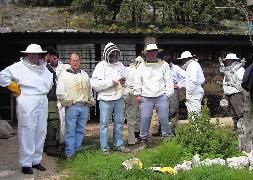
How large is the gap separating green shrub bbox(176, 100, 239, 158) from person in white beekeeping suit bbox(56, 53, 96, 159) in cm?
183

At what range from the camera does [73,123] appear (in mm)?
8766

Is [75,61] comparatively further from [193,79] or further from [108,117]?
[193,79]

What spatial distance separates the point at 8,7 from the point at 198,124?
16.3 meters

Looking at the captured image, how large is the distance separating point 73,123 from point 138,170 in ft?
7.40

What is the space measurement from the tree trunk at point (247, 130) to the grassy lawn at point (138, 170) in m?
0.98

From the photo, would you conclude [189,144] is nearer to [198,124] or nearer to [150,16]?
[198,124]

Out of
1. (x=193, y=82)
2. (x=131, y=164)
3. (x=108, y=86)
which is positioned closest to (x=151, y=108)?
(x=108, y=86)

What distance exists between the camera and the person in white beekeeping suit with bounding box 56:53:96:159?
28.4ft

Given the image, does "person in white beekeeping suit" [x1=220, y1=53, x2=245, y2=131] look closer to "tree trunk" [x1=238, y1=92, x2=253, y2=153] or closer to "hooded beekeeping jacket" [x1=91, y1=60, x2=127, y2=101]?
"tree trunk" [x1=238, y1=92, x2=253, y2=153]

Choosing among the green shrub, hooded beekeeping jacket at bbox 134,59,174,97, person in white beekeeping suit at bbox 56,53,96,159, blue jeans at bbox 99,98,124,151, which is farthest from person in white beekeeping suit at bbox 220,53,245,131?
person in white beekeeping suit at bbox 56,53,96,159

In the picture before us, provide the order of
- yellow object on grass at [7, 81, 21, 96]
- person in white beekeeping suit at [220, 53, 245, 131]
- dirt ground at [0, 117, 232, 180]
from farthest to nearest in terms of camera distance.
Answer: person in white beekeeping suit at [220, 53, 245, 131] < dirt ground at [0, 117, 232, 180] < yellow object on grass at [7, 81, 21, 96]

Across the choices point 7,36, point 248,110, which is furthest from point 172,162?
point 7,36

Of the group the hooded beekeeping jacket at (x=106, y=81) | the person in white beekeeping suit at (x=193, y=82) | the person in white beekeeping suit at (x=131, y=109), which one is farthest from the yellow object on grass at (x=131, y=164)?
the person in white beekeeping suit at (x=193, y=82)

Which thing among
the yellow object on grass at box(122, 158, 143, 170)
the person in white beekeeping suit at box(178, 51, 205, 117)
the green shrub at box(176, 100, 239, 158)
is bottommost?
the yellow object on grass at box(122, 158, 143, 170)
